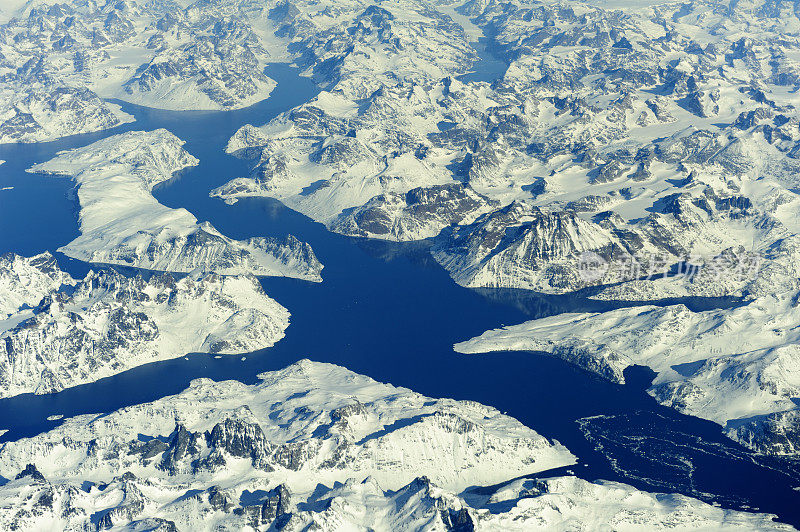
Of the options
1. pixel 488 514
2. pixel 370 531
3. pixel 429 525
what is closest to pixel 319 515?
pixel 370 531

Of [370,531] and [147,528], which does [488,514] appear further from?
[147,528]

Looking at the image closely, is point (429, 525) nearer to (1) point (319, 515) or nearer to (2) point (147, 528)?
(1) point (319, 515)

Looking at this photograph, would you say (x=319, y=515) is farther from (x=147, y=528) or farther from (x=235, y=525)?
(x=147, y=528)

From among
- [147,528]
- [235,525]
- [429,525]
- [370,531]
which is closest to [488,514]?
[429,525]

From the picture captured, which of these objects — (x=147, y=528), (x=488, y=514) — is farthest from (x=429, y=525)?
(x=147, y=528)

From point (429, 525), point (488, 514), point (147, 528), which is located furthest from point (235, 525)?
point (488, 514)

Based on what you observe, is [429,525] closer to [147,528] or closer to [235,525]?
[235,525]
